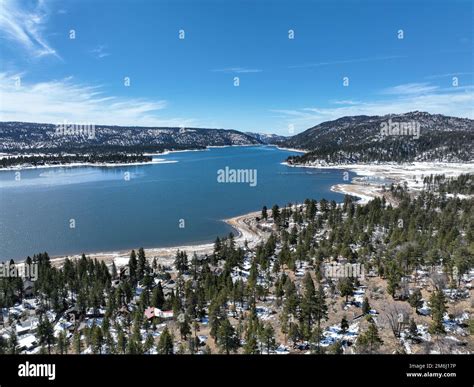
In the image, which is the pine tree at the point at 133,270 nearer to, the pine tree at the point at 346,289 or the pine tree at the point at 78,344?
the pine tree at the point at 78,344

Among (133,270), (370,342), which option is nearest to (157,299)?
(133,270)

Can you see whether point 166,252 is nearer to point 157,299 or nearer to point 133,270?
point 133,270

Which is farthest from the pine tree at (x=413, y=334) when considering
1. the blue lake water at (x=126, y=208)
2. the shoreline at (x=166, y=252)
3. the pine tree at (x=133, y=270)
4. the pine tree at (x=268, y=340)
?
the blue lake water at (x=126, y=208)

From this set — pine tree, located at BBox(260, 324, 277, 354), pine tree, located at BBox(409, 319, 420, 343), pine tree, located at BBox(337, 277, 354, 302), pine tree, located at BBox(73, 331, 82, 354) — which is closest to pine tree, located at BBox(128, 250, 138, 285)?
pine tree, located at BBox(73, 331, 82, 354)

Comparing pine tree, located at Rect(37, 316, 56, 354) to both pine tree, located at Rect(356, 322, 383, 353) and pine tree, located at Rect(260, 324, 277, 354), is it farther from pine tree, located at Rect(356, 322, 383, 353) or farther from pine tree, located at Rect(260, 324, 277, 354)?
pine tree, located at Rect(356, 322, 383, 353)
